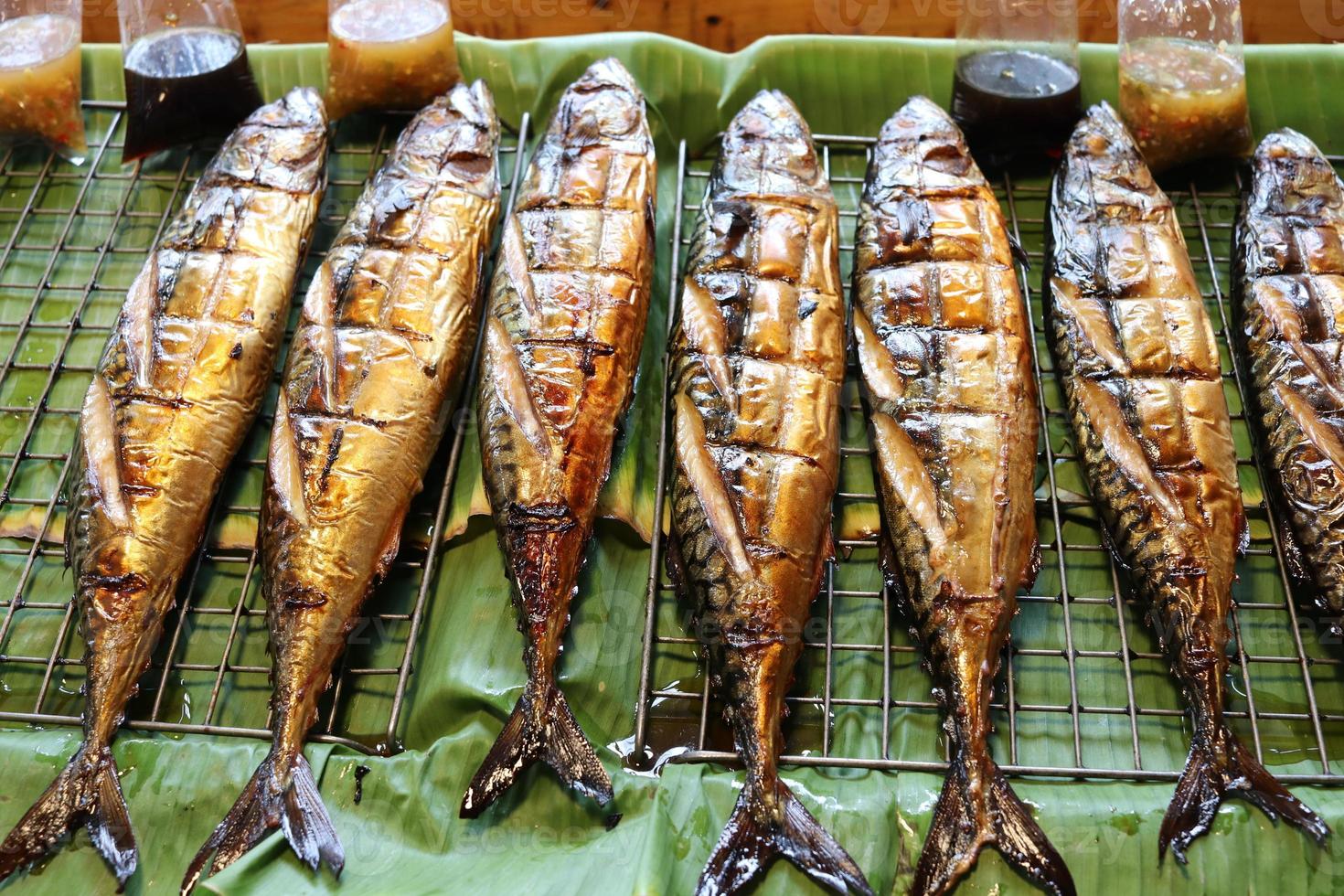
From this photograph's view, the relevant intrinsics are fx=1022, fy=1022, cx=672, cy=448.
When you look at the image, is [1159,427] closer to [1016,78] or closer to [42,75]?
[1016,78]

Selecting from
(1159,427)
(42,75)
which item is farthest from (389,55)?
(1159,427)

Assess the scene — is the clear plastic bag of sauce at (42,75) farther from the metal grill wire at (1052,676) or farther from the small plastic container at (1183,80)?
the small plastic container at (1183,80)

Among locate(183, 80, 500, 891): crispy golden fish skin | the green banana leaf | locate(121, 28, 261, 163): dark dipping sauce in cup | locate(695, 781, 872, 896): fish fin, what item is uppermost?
locate(121, 28, 261, 163): dark dipping sauce in cup

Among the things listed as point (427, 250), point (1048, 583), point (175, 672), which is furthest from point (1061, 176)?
point (175, 672)

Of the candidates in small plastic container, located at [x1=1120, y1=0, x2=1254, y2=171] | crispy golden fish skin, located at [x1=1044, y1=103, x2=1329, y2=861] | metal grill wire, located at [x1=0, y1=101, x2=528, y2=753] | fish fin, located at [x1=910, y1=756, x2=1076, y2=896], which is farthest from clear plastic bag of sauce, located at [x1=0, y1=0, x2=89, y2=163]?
small plastic container, located at [x1=1120, y1=0, x2=1254, y2=171]

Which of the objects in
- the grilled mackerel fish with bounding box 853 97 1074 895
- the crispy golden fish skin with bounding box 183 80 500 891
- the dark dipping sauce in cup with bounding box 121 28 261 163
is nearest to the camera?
the grilled mackerel fish with bounding box 853 97 1074 895

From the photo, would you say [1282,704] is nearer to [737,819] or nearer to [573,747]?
[737,819]

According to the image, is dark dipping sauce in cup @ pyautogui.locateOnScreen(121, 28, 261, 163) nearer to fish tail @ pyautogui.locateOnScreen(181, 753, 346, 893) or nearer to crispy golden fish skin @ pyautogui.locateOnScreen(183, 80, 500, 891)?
crispy golden fish skin @ pyautogui.locateOnScreen(183, 80, 500, 891)
